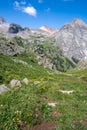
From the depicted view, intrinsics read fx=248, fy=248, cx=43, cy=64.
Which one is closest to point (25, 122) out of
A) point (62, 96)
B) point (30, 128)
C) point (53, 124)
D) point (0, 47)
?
point (30, 128)

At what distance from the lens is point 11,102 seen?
21297 mm

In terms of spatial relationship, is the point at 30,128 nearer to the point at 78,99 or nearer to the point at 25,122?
the point at 25,122

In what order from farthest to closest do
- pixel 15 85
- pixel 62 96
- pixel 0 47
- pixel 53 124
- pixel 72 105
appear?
1. pixel 0 47
2. pixel 15 85
3. pixel 62 96
4. pixel 72 105
5. pixel 53 124

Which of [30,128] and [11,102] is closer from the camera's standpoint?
[30,128]

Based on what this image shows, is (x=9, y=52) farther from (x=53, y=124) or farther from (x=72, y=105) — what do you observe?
(x=53, y=124)

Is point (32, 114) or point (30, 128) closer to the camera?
point (30, 128)

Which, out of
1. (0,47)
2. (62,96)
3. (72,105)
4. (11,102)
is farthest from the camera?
(0,47)

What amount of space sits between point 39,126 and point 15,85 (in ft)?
47.1

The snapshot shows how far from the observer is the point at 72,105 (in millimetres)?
24250

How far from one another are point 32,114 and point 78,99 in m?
9.94

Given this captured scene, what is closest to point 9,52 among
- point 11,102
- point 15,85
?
point 15,85

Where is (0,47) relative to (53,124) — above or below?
above

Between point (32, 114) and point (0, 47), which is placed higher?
point (0, 47)

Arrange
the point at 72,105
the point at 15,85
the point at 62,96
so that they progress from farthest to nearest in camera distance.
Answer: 1. the point at 15,85
2. the point at 62,96
3. the point at 72,105
